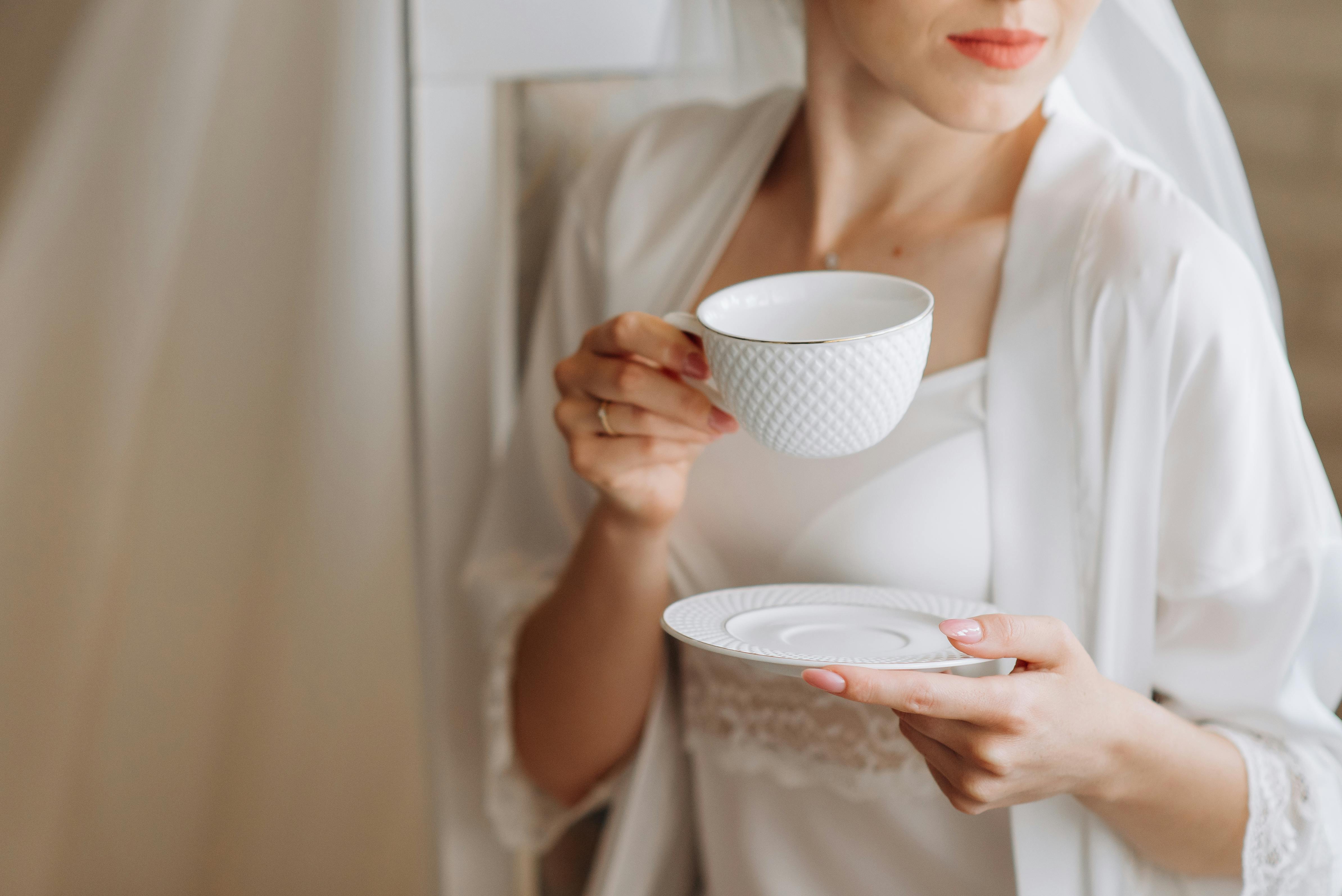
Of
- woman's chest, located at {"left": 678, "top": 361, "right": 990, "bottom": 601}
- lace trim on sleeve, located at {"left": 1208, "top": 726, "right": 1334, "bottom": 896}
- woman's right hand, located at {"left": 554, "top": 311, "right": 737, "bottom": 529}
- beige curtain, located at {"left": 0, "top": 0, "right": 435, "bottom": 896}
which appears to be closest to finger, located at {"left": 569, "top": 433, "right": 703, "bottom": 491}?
woman's right hand, located at {"left": 554, "top": 311, "right": 737, "bottom": 529}

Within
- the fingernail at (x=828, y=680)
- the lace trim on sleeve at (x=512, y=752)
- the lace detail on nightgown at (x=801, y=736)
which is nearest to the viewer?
the fingernail at (x=828, y=680)

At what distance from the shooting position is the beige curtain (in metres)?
0.93

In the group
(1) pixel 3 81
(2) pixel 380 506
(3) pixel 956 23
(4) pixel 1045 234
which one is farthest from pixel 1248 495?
(1) pixel 3 81

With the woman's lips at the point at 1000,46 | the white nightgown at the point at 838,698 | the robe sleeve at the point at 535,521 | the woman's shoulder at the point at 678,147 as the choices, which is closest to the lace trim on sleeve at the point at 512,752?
the robe sleeve at the point at 535,521

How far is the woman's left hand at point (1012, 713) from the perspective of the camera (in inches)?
18.2

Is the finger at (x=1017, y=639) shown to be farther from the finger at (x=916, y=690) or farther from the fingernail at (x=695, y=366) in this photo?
the fingernail at (x=695, y=366)

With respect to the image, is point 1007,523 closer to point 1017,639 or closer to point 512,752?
point 1017,639

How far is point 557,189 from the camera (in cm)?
112

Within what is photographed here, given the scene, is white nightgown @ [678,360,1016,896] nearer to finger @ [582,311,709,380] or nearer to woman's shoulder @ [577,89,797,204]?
finger @ [582,311,709,380]

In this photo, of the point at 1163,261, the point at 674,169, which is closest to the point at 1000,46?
the point at 1163,261

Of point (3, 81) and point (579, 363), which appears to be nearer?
point (579, 363)

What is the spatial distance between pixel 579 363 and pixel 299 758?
552 millimetres

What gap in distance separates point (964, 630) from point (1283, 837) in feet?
1.19

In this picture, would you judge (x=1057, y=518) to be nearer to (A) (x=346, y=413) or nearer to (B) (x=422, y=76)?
(A) (x=346, y=413)
